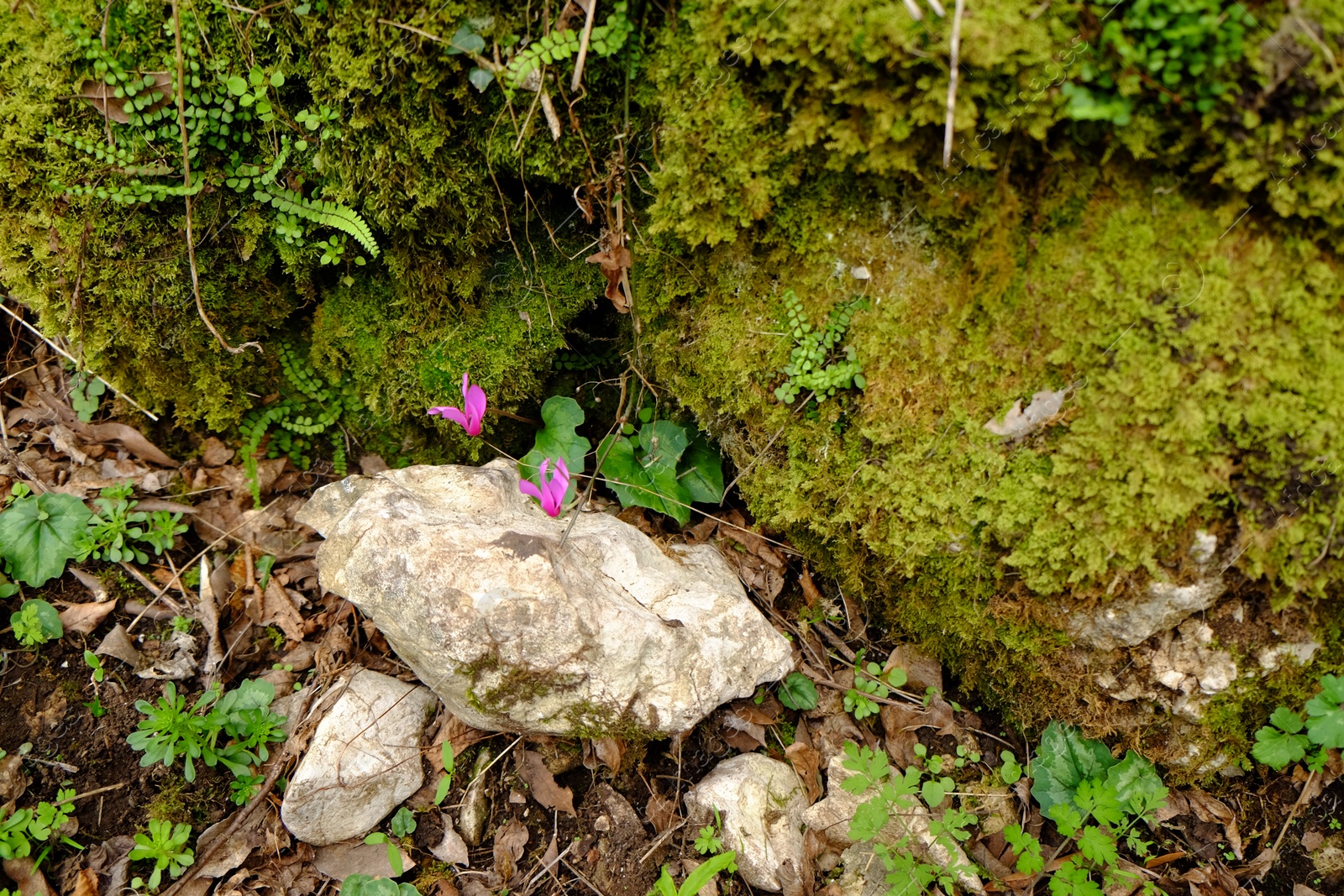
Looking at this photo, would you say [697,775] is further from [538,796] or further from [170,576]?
[170,576]

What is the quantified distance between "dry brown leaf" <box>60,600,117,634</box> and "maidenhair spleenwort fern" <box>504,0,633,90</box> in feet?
9.70

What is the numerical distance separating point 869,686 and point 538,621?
1.56 m

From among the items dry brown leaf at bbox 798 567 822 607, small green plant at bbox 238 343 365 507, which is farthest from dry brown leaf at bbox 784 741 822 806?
small green plant at bbox 238 343 365 507

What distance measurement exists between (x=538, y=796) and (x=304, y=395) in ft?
7.73

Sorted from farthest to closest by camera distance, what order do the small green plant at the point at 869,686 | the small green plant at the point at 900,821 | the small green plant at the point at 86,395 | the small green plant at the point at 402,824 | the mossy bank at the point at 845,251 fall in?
the small green plant at the point at 86,395
the small green plant at the point at 869,686
the small green plant at the point at 402,824
the small green plant at the point at 900,821
the mossy bank at the point at 845,251

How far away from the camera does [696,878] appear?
104 inches

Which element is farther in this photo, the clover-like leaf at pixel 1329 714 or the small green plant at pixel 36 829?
the small green plant at pixel 36 829

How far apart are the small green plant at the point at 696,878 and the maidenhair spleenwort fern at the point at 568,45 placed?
10.0ft

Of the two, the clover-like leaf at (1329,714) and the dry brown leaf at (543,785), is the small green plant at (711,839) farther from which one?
the clover-like leaf at (1329,714)

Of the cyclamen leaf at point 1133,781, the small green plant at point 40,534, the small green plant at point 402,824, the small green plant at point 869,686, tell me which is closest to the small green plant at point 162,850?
the small green plant at point 402,824

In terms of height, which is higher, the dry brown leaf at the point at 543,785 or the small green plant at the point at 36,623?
the small green plant at the point at 36,623

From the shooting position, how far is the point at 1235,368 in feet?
7.57

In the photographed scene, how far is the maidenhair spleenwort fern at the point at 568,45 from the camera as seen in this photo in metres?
2.66

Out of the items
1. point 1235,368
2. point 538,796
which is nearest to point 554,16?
point 1235,368
